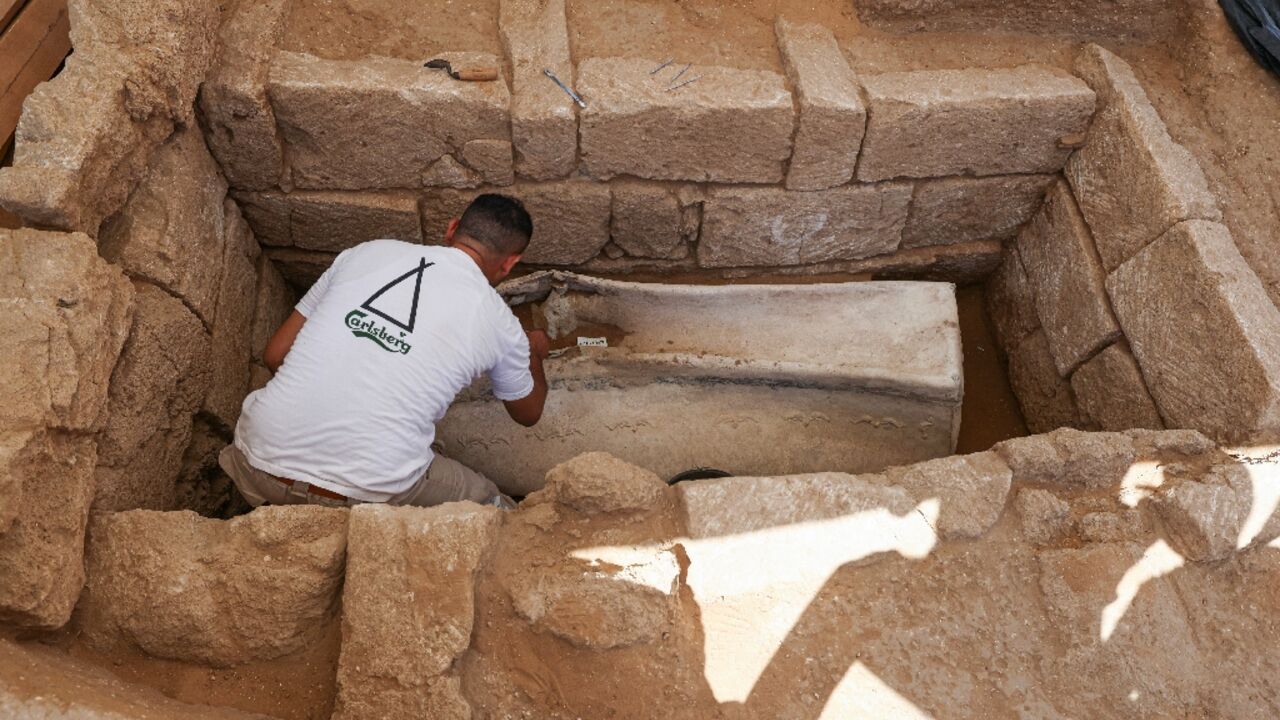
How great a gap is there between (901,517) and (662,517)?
2.27 ft

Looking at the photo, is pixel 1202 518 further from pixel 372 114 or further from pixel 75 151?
pixel 75 151

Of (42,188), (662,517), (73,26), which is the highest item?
(73,26)

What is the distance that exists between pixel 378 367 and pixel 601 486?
30.4 inches

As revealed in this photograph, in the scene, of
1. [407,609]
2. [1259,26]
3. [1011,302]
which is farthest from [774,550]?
[1259,26]

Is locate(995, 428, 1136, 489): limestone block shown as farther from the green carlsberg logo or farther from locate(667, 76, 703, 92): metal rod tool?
the green carlsberg logo

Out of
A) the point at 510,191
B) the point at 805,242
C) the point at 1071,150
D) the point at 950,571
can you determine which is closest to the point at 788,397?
the point at 805,242

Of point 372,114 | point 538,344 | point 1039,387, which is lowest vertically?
point 1039,387

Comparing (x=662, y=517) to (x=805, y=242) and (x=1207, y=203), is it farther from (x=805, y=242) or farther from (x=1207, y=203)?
(x=1207, y=203)

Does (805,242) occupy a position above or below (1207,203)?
below

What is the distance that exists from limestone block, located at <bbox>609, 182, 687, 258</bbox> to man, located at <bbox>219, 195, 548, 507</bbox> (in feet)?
2.84

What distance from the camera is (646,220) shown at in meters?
3.83

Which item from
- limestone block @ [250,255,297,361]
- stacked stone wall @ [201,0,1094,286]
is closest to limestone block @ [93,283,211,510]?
limestone block @ [250,255,297,361]

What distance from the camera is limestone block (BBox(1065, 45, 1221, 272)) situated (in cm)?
333

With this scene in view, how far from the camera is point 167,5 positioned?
2.86 m
